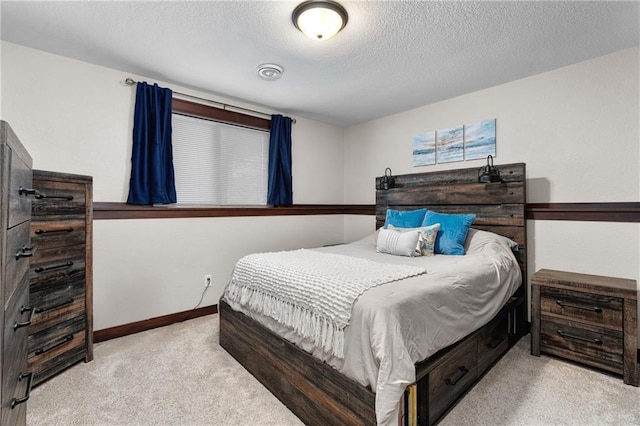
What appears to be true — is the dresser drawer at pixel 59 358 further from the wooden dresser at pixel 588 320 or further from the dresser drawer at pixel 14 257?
the wooden dresser at pixel 588 320

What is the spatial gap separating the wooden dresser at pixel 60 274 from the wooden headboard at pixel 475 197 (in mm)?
3068

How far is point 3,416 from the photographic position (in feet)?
2.56

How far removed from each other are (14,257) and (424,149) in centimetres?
361

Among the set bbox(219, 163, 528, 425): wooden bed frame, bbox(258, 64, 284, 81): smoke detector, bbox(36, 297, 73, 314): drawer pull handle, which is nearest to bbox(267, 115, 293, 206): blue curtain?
bbox(258, 64, 284, 81): smoke detector

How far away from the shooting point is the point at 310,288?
1720 millimetres

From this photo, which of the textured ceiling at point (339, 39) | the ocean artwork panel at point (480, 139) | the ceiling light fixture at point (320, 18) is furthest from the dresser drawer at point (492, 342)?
the ceiling light fixture at point (320, 18)

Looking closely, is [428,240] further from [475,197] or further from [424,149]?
[424,149]

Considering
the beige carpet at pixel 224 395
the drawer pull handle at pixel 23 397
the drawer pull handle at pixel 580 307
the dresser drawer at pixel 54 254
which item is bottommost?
the beige carpet at pixel 224 395

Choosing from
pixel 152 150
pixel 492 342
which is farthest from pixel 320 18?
pixel 492 342

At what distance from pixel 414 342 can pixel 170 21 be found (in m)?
2.43

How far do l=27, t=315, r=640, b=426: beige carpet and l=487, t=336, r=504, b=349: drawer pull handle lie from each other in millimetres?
143

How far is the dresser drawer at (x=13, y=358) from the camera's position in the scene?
79 centimetres

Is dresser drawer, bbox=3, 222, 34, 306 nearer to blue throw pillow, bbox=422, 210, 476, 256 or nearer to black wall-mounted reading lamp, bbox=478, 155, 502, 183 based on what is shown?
blue throw pillow, bbox=422, 210, 476, 256

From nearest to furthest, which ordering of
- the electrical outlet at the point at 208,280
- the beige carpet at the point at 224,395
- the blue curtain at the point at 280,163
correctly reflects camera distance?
the beige carpet at the point at 224,395 → the electrical outlet at the point at 208,280 → the blue curtain at the point at 280,163
